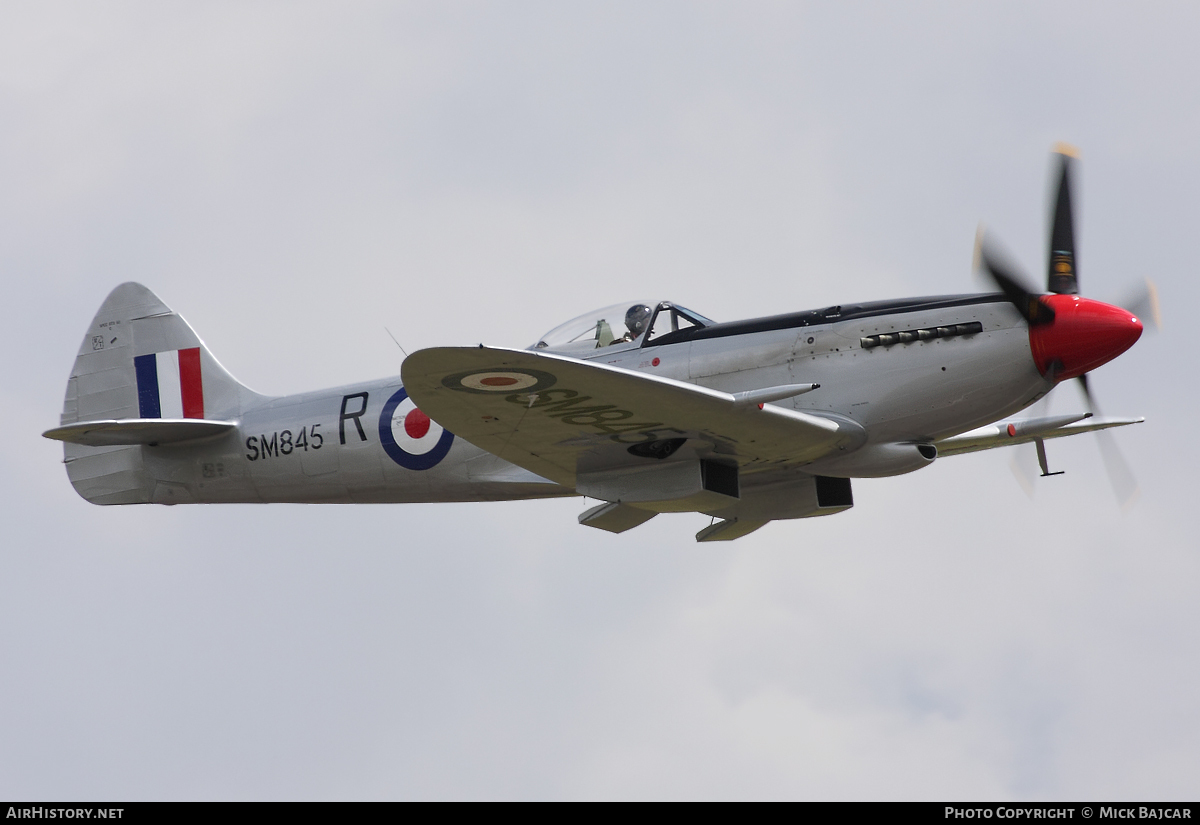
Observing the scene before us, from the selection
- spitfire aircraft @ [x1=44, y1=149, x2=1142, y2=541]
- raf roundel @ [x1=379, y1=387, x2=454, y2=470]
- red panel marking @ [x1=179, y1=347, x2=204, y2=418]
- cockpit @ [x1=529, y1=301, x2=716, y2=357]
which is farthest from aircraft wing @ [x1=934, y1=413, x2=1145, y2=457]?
red panel marking @ [x1=179, y1=347, x2=204, y2=418]

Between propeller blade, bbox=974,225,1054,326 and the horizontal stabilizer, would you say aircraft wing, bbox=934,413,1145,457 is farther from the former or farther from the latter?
the horizontal stabilizer

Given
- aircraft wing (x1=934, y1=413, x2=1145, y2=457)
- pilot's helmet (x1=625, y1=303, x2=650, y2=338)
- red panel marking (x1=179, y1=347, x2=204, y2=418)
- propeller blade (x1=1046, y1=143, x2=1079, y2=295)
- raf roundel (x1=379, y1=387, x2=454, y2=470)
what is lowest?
aircraft wing (x1=934, y1=413, x2=1145, y2=457)

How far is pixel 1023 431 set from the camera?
1387 cm

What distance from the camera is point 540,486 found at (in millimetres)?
13102

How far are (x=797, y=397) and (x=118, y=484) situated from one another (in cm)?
779

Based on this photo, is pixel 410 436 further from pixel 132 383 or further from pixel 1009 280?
pixel 1009 280

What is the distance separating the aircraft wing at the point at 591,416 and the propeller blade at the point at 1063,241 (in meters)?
2.19

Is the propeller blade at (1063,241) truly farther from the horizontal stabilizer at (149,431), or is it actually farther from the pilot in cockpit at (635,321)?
the horizontal stabilizer at (149,431)

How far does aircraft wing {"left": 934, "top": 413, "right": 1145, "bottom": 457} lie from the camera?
1373 cm

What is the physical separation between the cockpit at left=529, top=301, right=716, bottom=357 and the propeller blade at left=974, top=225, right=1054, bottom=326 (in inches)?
99.0

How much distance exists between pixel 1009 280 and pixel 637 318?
331 cm
